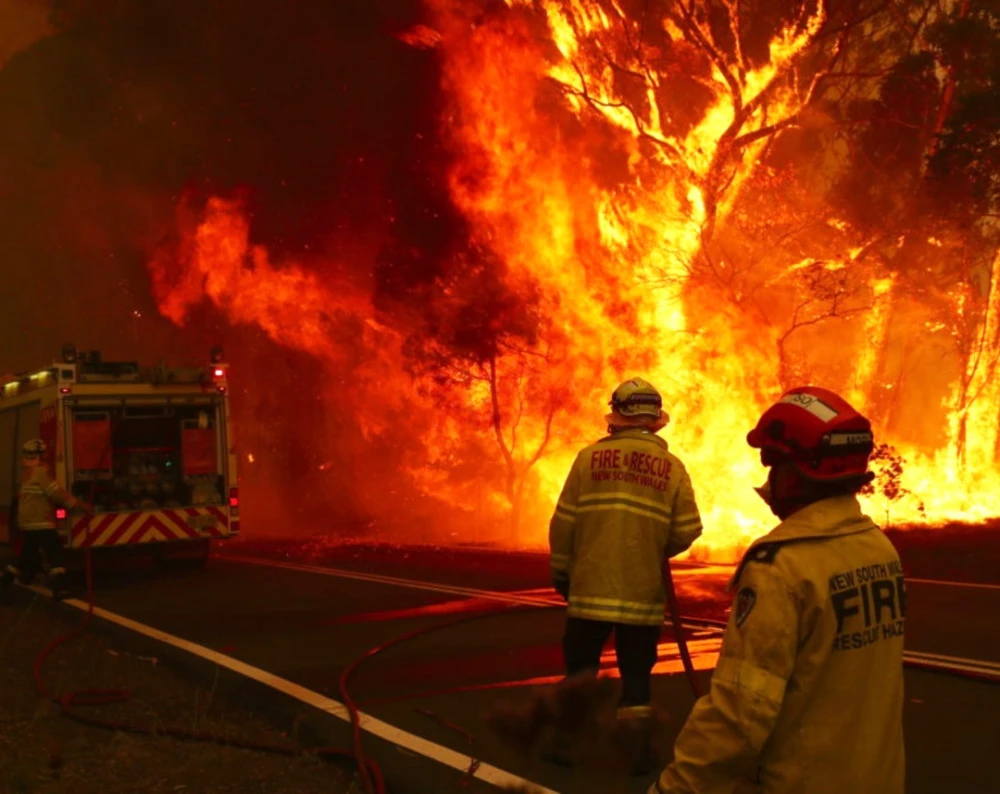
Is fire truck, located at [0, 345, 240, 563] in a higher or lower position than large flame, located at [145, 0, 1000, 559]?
lower

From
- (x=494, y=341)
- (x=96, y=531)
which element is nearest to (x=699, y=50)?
(x=494, y=341)

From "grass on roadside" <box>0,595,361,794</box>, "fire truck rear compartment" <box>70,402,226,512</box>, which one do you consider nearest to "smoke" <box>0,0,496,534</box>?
"fire truck rear compartment" <box>70,402,226,512</box>

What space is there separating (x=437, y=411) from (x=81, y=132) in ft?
57.4

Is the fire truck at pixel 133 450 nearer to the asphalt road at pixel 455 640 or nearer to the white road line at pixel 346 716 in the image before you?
the asphalt road at pixel 455 640

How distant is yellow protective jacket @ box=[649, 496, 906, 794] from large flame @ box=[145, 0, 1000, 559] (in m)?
14.1

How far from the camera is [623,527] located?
16.1 ft

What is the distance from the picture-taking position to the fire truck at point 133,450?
13.4m

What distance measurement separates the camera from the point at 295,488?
→ 31438mm

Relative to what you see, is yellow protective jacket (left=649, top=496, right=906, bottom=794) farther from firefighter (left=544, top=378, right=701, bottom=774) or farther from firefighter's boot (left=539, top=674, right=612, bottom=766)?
firefighter's boot (left=539, top=674, right=612, bottom=766)

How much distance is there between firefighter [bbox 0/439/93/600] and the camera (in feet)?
38.9

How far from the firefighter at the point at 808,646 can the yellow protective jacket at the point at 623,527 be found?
2.31 metres

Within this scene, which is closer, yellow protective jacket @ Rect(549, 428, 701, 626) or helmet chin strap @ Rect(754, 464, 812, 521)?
helmet chin strap @ Rect(754, 464, 812, 521)

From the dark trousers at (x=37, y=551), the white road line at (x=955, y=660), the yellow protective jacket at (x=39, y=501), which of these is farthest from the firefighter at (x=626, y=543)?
the dark trousers at (x=37, y=551)

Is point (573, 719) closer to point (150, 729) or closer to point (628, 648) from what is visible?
point (628, 648)
